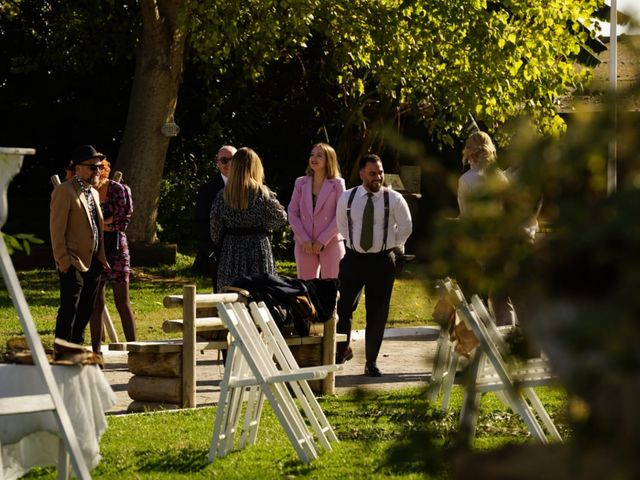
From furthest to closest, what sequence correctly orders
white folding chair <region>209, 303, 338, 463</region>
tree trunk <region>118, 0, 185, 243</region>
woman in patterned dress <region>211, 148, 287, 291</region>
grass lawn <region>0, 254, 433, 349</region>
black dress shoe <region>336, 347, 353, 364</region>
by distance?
tree trunk <region>118, 0, 185, 243</region> → grass lawn <region>0, 254, 433, 349</region> → black dress shoe <region>336, 347, 353, 364</region> → woman in patterned dress <region>211, 148, 287, 291</region> → white folding chair <region>209, 303, 338, 463</region>

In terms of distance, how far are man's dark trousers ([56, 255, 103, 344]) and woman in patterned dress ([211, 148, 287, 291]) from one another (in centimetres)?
128

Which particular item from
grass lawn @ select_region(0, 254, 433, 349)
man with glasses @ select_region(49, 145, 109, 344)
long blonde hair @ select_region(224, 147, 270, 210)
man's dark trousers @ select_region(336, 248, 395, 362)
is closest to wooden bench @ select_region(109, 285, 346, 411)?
long blonde hair @ select_region(224, 147, 270, 210)

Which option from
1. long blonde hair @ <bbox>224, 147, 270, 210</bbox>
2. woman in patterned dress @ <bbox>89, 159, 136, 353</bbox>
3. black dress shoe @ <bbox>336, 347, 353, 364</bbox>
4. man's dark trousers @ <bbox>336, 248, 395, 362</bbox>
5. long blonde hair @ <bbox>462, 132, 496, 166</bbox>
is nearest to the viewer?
long blonde hair @ <bbox>462, 132, 496, 166</bbox>

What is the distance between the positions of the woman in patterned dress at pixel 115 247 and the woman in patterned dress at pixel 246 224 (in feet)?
4.84

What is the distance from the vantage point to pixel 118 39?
26594mm

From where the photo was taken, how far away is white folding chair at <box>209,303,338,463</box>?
790 cm

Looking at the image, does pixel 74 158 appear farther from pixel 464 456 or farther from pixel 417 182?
pixel 417 182

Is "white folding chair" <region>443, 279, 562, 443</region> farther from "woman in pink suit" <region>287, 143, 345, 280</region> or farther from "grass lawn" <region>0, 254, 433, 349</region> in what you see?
"grass lawn" <region>0, 254, 433, 349</region>

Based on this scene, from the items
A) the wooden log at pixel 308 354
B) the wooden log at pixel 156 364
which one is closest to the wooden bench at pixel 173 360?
the wooden log at pixel 156 364

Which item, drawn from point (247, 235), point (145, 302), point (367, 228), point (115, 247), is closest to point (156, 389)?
point (247, 235)

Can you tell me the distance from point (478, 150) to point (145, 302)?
9874 mm

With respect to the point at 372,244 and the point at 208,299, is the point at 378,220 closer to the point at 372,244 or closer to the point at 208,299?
the point at 372,244

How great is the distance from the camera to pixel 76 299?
12766mm

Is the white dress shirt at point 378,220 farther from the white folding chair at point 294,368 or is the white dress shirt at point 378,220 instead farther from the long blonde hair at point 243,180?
the white folding chair at point 294,368
